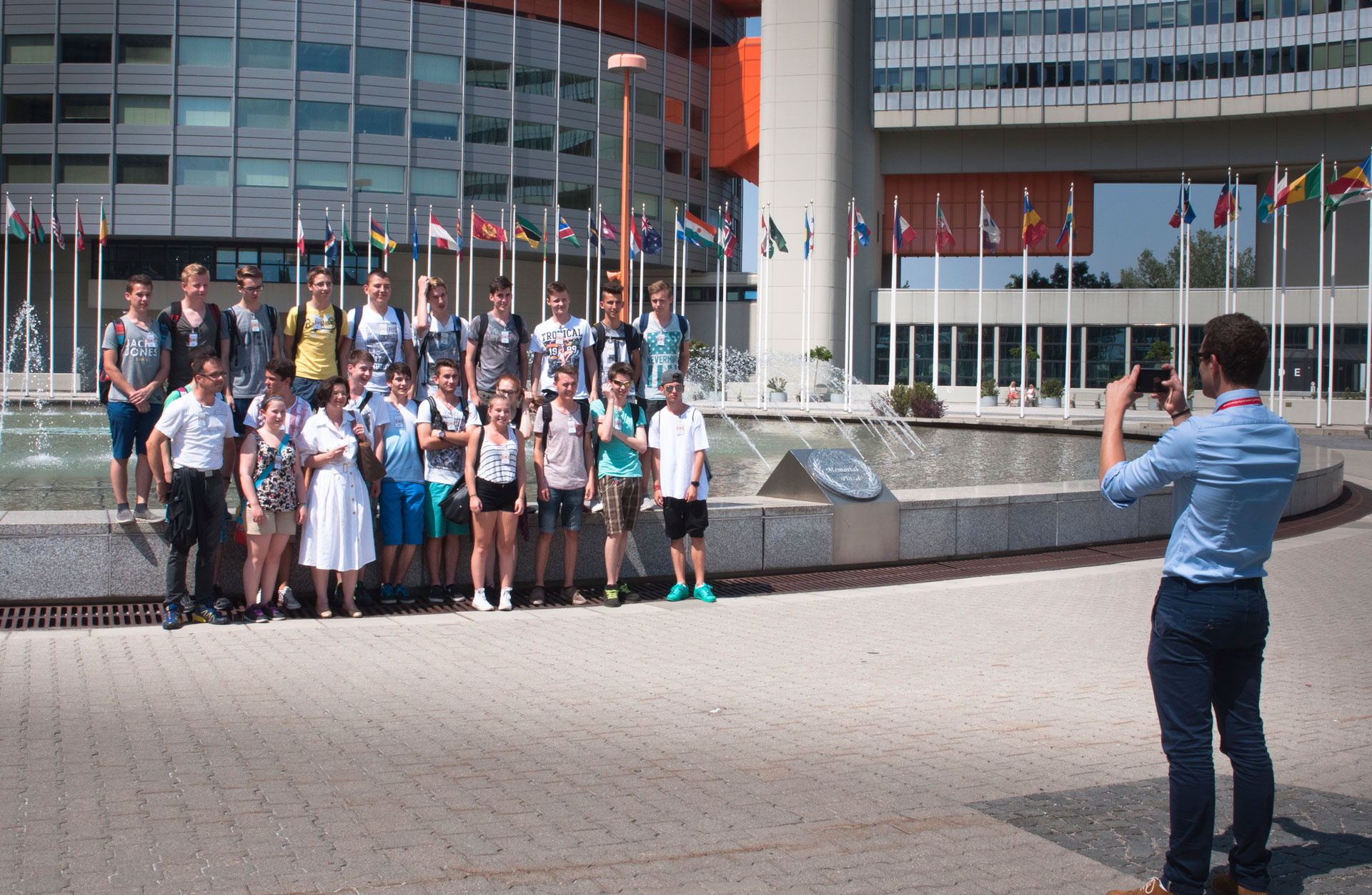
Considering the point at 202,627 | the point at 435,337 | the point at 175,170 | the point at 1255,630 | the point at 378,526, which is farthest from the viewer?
the point at 175,170

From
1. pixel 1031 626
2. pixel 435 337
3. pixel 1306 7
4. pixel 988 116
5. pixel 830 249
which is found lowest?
pixel 1031 626

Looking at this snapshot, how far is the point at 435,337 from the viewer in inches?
403

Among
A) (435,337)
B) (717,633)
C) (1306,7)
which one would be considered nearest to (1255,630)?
(717,633)

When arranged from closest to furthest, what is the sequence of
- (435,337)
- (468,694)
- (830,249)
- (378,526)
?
(468,694) → (378,526) → (435,337) → (830,249)

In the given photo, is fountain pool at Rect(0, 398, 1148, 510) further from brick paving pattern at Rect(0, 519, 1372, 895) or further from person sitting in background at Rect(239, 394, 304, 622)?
brick paving pattern at Rect(0, 519, 1372, 895)

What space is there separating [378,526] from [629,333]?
2.74 meters

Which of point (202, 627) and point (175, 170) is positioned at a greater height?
point (175, 170)

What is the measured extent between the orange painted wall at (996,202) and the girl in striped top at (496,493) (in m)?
57.8

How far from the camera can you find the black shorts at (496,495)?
8969mm

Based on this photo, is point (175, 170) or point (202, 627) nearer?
point (202, 627)

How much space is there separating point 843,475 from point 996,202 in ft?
190

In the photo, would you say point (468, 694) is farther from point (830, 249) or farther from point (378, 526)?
point (830, 249)

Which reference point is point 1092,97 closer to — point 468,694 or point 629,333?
point 629,333

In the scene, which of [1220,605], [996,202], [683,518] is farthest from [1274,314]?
[1220,605]
